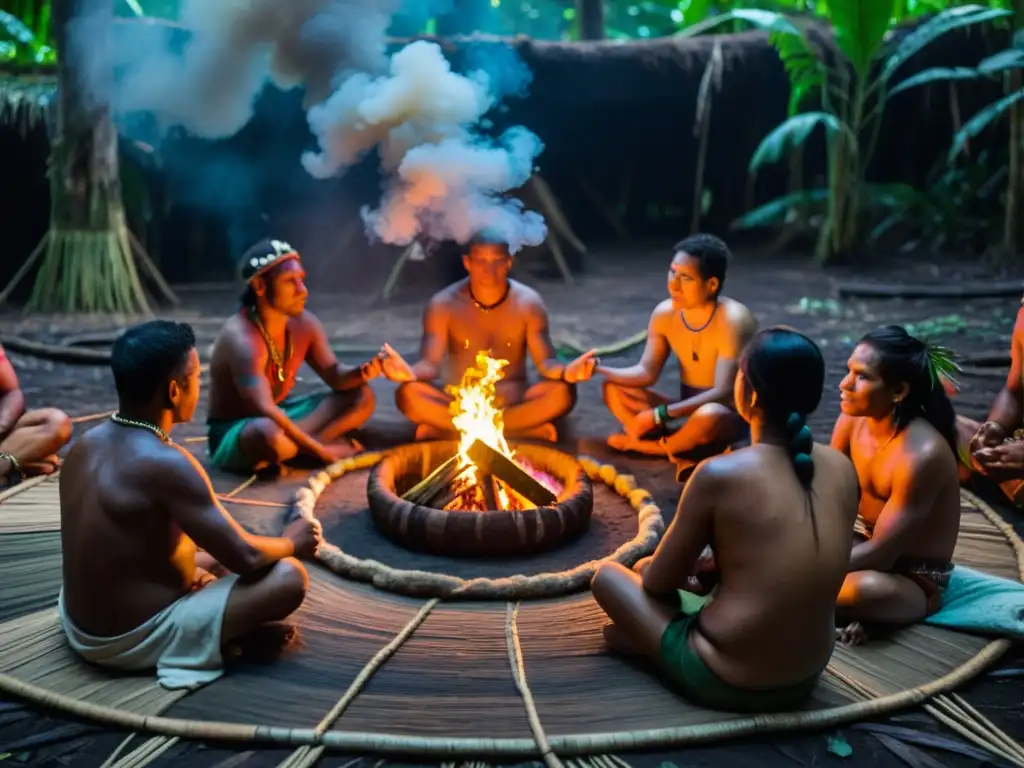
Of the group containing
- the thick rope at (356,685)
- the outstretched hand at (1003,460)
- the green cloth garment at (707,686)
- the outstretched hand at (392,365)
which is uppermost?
the outstretched hand at (392,365)

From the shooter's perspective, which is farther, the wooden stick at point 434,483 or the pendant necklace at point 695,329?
the pendant necklace at point 695,329

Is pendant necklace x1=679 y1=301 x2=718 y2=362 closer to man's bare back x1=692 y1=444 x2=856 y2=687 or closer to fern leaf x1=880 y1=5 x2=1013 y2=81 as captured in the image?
man's bare back x1=692 y1=444 x2=856 y2=687

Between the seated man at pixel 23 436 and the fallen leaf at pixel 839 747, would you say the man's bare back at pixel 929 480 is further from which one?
the seated man at pixel 23 436

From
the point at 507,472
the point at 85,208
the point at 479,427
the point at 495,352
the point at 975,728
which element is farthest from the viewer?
the point at 85,208

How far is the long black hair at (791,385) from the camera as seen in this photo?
2500 millimetres

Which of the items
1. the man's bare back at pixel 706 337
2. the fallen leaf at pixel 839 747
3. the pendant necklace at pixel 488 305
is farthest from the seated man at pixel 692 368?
the fallen leaf at pixel 839 747

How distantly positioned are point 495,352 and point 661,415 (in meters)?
0.96

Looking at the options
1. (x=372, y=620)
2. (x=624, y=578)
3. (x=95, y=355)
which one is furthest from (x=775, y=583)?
(x=95, y=355)

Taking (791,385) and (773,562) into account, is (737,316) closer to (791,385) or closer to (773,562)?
(791,385)

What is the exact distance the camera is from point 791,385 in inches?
99.0

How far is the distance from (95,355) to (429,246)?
421cm

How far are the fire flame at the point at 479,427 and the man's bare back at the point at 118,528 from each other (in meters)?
→ 1.46

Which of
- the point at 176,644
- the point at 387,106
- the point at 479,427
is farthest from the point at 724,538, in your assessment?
the point at 387,106

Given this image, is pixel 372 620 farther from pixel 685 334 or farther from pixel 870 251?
pixel 870 251
